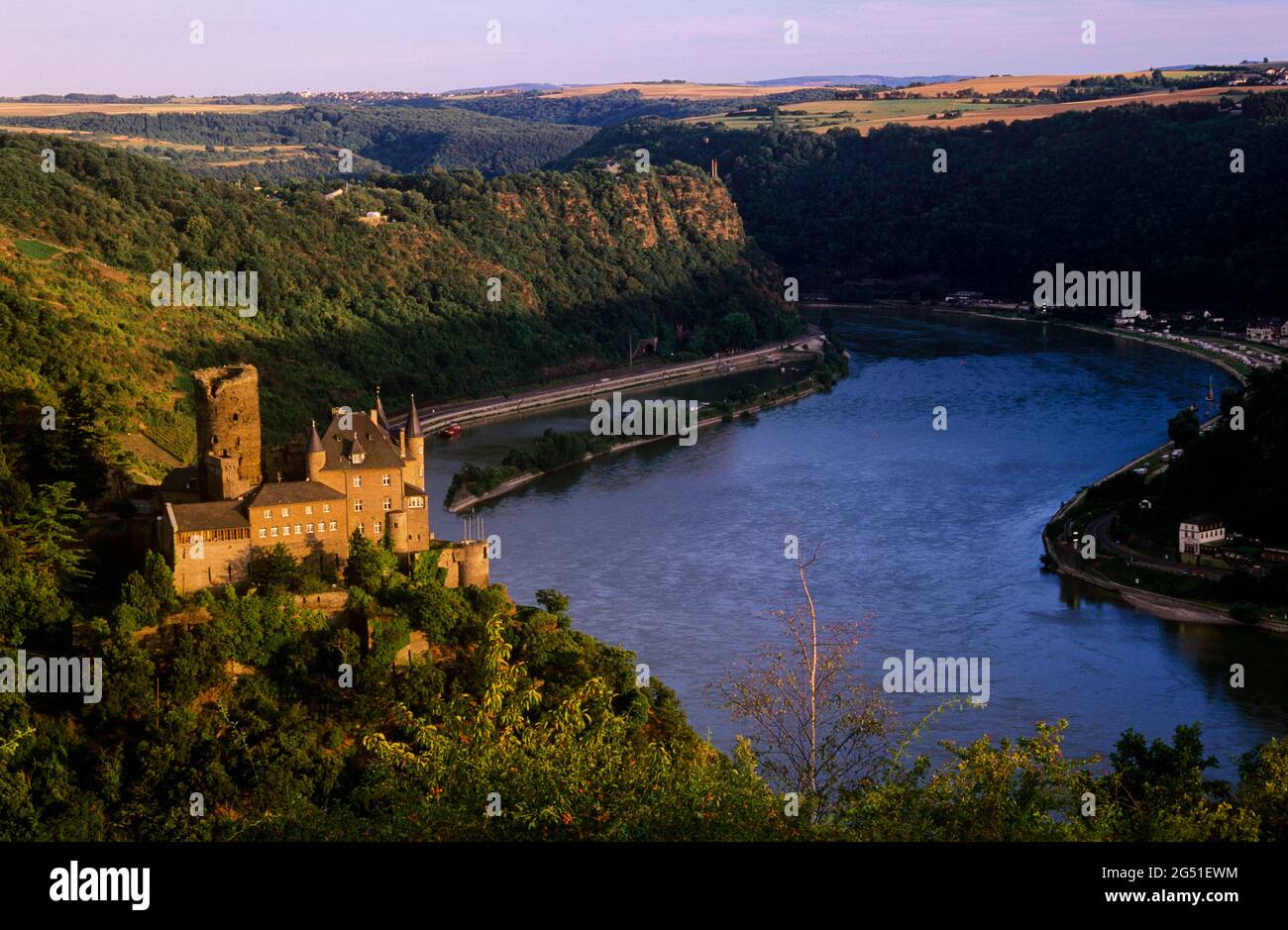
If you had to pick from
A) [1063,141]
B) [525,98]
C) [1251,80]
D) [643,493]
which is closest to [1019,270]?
[1063,141]

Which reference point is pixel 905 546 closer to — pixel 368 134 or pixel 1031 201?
pixel 1031 201

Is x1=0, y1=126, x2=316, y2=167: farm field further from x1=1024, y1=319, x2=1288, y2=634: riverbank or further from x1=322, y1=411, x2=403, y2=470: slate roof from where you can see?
x1=322, y1=411, x2=403, y2=470: slate roof

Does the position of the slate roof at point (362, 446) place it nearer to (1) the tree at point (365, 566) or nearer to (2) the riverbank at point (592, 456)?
(1) the tree at point (365, 566)

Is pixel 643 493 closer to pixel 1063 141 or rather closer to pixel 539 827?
pixel 539 827

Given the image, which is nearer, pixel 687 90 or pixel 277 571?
pixel 277 571

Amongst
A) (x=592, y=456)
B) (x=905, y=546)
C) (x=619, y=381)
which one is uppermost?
(x=619, y=381)

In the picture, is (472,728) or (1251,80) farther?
(1251,80)

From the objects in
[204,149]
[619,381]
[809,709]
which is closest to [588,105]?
[204,149]
